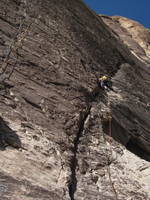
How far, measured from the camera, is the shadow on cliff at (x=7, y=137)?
6500 millimetres

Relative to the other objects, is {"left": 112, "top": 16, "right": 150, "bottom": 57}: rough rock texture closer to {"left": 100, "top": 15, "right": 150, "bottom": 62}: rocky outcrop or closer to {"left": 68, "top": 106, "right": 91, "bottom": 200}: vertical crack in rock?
{"left": 100, "top": 15, "right": 150, "bottom": 62}: rocky outcrop

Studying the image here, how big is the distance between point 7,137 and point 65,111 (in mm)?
2225

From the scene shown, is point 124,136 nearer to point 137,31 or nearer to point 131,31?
point 131,31

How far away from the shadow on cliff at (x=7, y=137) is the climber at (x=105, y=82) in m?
4.51

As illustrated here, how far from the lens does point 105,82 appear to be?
11.1 metres

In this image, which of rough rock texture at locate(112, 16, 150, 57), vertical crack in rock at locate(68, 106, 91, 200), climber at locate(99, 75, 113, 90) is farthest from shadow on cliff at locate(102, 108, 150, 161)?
rough rock texture at locate(112, 16, 150, 57)

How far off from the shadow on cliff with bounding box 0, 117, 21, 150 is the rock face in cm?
2

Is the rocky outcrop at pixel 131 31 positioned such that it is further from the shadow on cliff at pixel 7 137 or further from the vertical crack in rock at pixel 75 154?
the shadow on cliff at pixel 7 137

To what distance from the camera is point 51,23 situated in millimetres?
10539

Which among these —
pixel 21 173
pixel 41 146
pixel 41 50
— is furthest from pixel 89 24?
pixel 21 173

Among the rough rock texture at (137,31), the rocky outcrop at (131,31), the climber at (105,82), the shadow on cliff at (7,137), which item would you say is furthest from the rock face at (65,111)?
the rough rock texture at (137,31)

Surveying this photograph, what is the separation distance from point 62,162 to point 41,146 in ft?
1.77

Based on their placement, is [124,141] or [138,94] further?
[138,94]

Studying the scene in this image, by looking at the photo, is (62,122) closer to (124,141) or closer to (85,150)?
(85,150)
